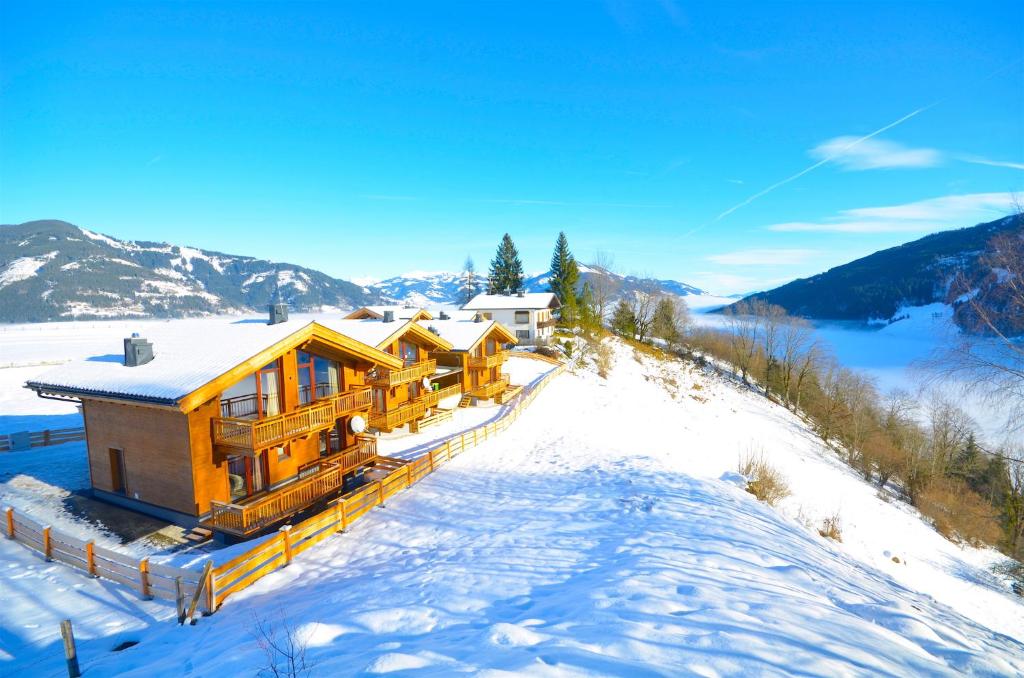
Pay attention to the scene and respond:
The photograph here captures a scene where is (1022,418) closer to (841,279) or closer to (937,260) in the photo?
(937,260)

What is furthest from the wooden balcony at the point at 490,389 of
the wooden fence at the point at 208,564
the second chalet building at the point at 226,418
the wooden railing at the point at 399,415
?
Answer: the wooden fence at the point at 208,564

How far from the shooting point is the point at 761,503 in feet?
55.3

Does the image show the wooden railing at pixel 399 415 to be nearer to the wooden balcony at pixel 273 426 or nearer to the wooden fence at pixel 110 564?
the wooden balcony at pixel 273 426

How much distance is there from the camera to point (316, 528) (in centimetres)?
1240

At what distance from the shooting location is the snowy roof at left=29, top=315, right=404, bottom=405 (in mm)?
12711

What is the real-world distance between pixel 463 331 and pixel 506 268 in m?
43.8

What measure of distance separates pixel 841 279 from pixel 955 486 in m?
133

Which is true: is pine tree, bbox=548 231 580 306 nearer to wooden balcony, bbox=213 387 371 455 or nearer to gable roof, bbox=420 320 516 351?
gable roof, bbox=420 320 516 351

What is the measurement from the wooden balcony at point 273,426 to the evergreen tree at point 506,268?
2268 inches

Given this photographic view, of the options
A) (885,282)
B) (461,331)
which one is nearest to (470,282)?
(461,331)

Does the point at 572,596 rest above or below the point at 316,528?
above

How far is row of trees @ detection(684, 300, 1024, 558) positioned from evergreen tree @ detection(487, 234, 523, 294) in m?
28.7

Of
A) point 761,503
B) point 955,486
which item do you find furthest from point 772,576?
point 955,486

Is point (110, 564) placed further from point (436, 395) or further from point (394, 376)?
point (436, 395)
